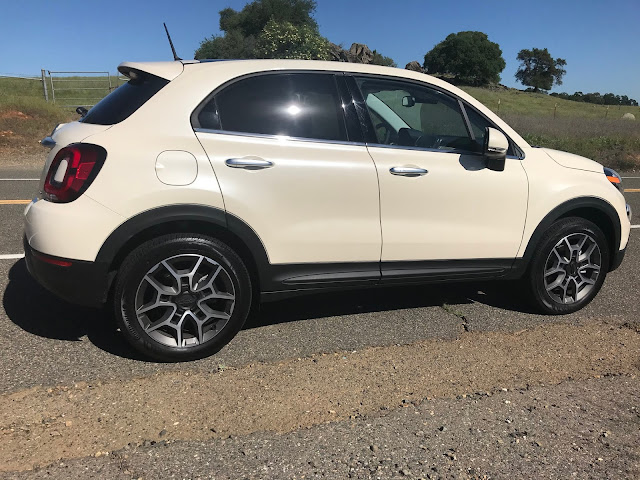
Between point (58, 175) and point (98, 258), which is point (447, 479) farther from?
point (58, 175)

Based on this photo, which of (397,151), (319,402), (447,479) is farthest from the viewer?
(397,151)

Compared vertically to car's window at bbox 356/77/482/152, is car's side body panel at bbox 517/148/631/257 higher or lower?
lower

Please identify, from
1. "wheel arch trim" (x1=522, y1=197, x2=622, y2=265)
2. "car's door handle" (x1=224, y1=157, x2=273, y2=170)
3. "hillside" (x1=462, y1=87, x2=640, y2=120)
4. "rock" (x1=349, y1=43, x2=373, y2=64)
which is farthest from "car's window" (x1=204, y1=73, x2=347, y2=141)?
"rock" (x1=349, y1=43, x2=373, y2=64)

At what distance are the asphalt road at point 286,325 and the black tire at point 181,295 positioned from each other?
0.48ft

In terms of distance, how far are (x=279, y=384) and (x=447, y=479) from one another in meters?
1.09

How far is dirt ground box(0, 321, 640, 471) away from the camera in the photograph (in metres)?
2.44

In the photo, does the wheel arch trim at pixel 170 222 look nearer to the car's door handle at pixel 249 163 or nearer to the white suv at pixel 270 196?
the white suv at pixel 270 196

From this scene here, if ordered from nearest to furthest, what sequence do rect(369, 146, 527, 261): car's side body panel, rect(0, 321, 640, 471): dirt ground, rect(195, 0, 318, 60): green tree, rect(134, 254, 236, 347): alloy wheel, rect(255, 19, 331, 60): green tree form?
Result: rect(0, 321, 640, 471): dirt ground → rect(134, 254, 236, 347): alloy wheel → rect(369, 146, 527, 261): car's side body panel → rect(255, 19, 331, 60): green tree → rect(195, 0, 318, 60): green tree

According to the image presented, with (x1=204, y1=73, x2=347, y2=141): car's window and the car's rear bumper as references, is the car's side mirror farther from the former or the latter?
the car's rear bumper

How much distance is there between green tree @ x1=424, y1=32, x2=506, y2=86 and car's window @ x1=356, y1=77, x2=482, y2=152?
285ft

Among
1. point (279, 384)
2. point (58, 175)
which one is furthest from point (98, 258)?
point (279, 384)

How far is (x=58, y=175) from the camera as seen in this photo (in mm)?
2926

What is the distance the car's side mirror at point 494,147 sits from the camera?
138 inches

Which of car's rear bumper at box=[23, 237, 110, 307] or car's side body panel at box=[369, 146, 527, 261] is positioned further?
car's side body panel at box=[369, 146, 527, 261]
